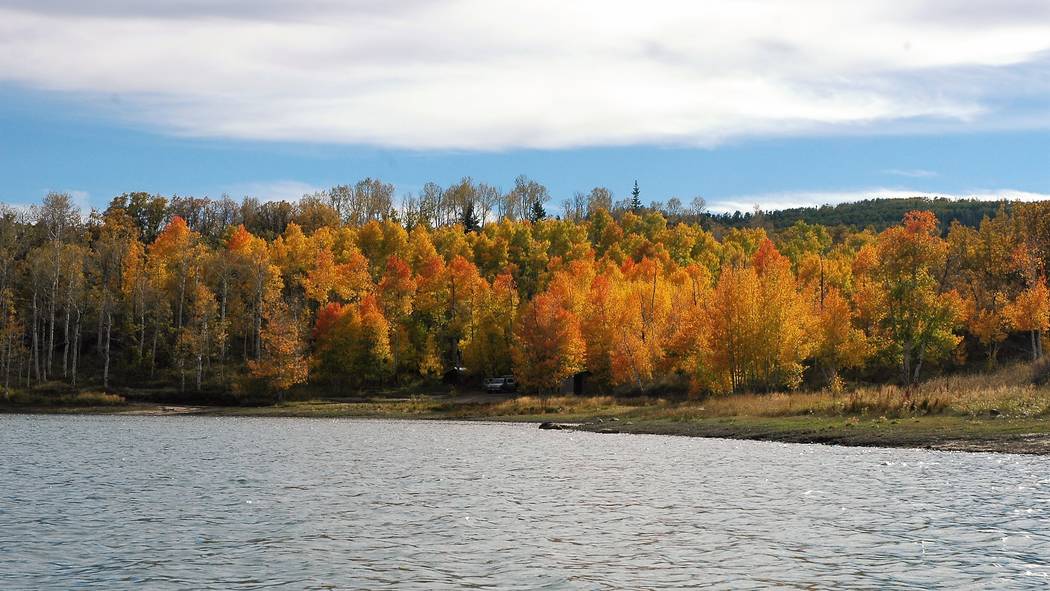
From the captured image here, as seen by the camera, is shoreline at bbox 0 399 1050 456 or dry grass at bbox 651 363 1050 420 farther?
dry grass at bbox 651 363 1050 420

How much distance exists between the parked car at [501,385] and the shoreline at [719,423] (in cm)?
892

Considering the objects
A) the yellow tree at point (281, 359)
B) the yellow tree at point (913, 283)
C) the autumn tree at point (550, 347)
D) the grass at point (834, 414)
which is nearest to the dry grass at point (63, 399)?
the grass at point (834, 414)

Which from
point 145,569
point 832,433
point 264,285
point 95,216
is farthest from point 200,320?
point 145,569

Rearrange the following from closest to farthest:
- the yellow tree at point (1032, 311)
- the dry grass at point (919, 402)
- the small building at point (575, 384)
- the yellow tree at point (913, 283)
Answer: the dry grass at point (919, 402) → the yellow tree at point (913, 283) → the yellow tree at point (1032, 311) → the small building at point (575, 384)

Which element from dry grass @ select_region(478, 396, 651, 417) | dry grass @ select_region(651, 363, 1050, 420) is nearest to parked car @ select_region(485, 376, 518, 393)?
dry grass @ select_region(478, 396, 651, 417)

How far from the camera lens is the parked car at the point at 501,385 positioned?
104 metres

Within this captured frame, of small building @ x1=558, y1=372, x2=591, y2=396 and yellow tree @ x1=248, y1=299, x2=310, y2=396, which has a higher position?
yellow tree @ x1=248, y1=299, x2=310, y2=396

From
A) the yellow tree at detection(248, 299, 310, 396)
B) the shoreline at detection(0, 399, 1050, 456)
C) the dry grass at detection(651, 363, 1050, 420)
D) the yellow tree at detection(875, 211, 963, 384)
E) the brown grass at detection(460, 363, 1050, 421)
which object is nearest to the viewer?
the shoreline at detection(0, 399, 1050, 456)

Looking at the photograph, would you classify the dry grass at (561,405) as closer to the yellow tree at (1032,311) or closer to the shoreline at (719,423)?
the shoreline at (719,423)

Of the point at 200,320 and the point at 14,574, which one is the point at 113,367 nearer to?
the point at 200,320

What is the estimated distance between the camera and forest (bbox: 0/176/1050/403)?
255ft

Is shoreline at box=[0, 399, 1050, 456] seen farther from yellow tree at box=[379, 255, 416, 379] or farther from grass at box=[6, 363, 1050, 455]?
yellow tree at box=[379, 255, 416, 379]

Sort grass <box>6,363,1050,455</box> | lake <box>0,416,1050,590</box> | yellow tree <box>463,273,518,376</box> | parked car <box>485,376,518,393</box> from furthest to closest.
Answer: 1. yellow tree <box>463,273,518,376</box>
2. parked car <box>485,376,518,393</box>
3. grass <box>6,363,1050,455</box>
4. lake <box>0,416,1050,590</box>

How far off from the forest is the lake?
1356 inches
